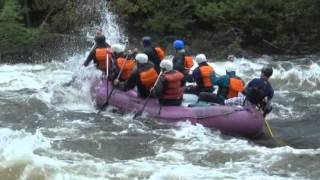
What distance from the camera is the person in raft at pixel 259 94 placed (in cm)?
1017

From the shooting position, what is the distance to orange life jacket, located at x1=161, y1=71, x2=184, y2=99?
10.6 meters

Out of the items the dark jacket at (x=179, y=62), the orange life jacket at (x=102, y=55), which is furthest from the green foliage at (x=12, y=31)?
the dark jacket at (x=179, y=62)

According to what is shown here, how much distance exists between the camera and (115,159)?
8.70 meters

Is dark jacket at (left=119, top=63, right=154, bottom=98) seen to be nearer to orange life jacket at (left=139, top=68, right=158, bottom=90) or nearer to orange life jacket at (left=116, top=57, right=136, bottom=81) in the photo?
orange life jacket at (left=139, top=68, right=158, bottom=90)

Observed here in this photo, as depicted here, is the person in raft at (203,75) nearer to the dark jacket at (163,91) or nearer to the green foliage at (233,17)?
the dark jacket at (163,91)

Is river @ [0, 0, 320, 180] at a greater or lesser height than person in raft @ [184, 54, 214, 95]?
lesser

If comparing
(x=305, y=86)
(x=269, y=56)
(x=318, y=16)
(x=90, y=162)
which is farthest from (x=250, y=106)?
(x=318, y=16)

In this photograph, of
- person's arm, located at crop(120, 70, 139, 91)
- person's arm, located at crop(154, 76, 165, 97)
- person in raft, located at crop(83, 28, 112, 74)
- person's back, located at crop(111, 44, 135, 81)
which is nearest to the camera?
person's arm, located at crop(154, 76, 165, 97)

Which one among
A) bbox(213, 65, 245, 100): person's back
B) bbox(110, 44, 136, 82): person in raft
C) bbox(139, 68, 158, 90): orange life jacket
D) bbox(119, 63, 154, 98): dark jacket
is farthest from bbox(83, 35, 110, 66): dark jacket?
bbox(213, 65, 245, 100): person's back

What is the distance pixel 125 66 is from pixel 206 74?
177 centimetres

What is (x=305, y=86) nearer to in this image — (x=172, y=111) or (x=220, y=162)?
(x=172, y=111)

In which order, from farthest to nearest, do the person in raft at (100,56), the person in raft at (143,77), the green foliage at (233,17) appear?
the green foliage at (233,17)
the person in raft at (100,56)
the person in raft at (143,77)

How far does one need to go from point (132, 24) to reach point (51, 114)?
35.0ft

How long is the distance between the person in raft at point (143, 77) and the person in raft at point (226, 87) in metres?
0.92
